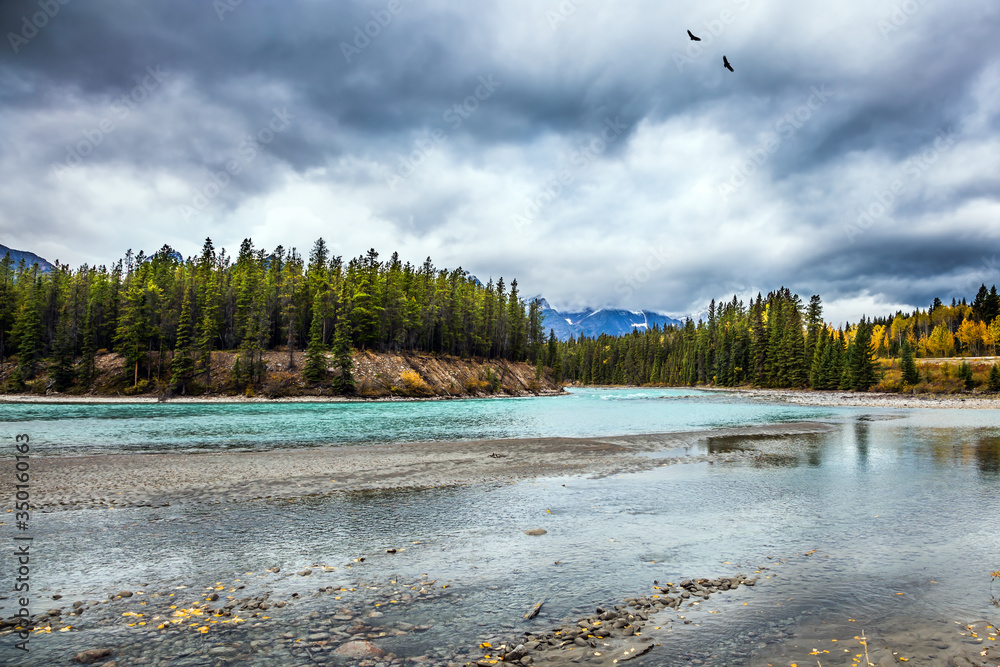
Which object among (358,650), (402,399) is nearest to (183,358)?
(402,399)

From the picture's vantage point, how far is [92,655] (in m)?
7.25

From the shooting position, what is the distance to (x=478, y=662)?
7145 mm

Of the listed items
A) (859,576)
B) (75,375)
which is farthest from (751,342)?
(75,375)

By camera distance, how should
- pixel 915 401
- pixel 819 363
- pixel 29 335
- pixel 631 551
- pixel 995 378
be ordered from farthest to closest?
pixel 819 363, pixel 995 378, pixel 29 335, pixel 915 401, pixel 631 551

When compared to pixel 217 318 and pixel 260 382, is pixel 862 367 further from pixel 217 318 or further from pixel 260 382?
pixel 217 318

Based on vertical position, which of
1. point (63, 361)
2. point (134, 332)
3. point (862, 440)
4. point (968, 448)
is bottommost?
point (862, 440)

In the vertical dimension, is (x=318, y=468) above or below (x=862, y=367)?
below

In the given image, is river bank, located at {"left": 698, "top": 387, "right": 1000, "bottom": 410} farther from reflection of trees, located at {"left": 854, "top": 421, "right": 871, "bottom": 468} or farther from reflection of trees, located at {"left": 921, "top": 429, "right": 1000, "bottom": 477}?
reflection of trees, located at {"left": 921, "top": 429, "right": 1000, "bottom": 477}

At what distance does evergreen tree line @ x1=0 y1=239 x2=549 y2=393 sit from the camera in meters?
90.6

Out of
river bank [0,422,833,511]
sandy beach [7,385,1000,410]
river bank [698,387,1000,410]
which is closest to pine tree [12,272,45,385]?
sandy beach [7,385,1000,410]

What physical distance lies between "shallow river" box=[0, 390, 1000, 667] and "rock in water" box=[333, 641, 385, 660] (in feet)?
0.81

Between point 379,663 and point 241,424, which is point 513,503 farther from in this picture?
point 241,424

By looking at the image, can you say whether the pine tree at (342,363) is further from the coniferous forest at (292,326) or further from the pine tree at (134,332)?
the pine tree at (134,332)

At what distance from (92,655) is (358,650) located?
3.88m
